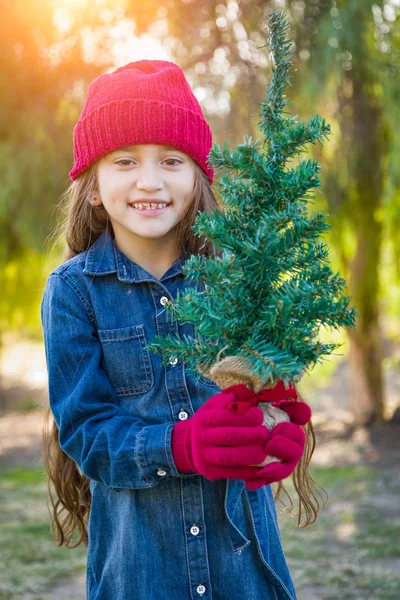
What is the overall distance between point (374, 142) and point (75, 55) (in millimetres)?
3045

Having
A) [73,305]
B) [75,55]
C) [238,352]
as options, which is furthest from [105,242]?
[75,55]

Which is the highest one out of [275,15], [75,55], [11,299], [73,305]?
[75,55]

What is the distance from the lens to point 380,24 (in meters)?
5.81

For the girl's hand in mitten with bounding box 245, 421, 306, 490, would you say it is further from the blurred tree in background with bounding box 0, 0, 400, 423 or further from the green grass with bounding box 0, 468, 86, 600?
the blurred tree in background with bounding box 0, 0, 400, 423

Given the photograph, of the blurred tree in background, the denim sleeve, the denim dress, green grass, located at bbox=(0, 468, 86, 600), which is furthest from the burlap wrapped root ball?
the blurred tree in background

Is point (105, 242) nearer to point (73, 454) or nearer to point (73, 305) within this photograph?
point (73, 305)

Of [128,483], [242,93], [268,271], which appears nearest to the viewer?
[268,271]

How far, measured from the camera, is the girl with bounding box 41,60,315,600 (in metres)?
1.81

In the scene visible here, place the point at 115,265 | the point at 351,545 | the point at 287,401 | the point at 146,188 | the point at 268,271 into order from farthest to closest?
1. the point at 351,545
2. the point at 115,265
3. the point at 146,188
4. the point at 287,401
5. the point at 268,271

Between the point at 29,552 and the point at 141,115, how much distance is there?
3.49 m

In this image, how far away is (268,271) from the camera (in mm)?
1406

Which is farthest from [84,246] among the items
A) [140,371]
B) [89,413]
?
[89,413]

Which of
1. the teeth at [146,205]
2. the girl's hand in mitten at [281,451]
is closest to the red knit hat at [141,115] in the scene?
the teeth at [146,205]

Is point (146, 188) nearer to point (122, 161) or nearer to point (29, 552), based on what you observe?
point (122, 161)
